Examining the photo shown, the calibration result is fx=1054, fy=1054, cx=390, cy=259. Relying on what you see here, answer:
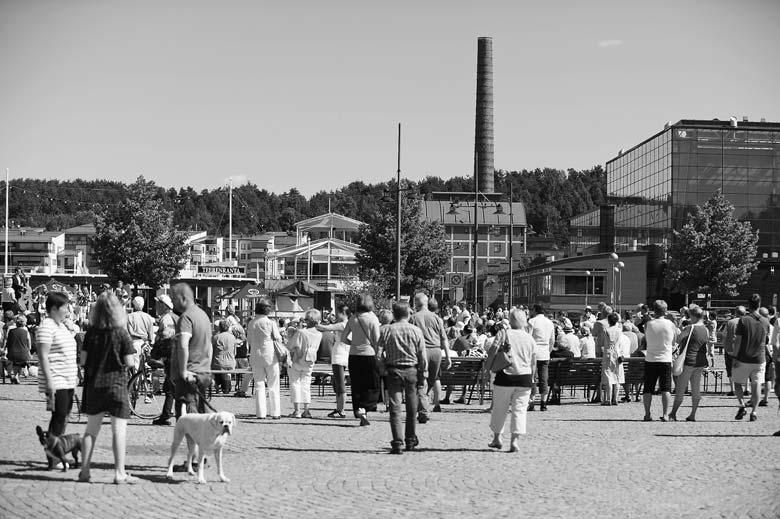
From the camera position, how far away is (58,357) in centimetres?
1043

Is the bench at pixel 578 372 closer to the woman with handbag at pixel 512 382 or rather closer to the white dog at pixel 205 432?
the woman with handbag at pixel 512 382

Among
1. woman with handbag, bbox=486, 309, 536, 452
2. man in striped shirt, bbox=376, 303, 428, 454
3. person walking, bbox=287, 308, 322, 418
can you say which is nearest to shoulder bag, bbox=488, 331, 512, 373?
woman with handbag, bbox=486, 309, 536, 452

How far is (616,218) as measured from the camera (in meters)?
97.0

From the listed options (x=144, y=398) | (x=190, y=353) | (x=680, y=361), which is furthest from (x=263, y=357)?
(x=680, y=361)

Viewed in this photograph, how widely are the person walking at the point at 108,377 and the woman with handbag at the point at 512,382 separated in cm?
485

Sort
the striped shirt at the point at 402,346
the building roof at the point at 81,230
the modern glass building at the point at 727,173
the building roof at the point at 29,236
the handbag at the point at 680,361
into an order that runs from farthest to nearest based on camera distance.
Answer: the building roof at the point at 81,230
the building roof at the point at 29,236
the modern glass building at the point at 727,173
the handbag at the point at 680,361
the striped shirt at the point at 402,346

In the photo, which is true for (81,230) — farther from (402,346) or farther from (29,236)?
(402,346)

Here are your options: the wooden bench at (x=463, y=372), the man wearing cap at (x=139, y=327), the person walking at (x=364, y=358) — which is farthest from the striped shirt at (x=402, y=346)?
the wooden bench at (x=463, y=372)

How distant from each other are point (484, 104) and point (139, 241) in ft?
143

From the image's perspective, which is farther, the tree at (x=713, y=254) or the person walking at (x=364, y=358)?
the tree at (x=713, y=254)

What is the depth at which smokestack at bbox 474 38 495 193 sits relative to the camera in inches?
4038

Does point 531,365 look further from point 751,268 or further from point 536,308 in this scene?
point 751,268

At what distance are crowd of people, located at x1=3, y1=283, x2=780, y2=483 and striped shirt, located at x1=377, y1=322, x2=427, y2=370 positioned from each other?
0.02 metres

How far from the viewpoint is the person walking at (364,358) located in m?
15.4
